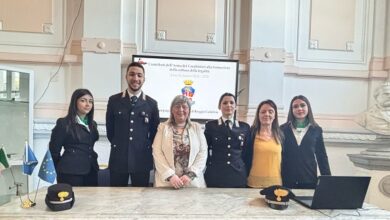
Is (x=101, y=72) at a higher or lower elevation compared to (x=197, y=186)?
higher

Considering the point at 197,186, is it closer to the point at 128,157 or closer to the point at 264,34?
the point at 128,157

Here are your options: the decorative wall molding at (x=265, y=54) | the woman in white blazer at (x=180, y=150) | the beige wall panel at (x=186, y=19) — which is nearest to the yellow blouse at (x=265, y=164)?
the woman in white blazer at (x=180, y=150)

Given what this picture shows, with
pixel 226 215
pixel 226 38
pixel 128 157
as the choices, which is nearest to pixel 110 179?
pixel 128 157

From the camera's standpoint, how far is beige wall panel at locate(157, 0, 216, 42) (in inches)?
149

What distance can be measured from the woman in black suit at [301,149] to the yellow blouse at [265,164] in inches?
6.2

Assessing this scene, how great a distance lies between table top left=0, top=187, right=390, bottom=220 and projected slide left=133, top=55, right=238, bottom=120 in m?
1.93

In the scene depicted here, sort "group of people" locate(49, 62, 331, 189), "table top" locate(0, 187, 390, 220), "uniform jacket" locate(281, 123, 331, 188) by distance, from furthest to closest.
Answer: "uniform jacket" locate(281, 123, 331, 188), "group of people" locate(49, 62, 331, 189), "table top" locate(0, 187, 390, 220)

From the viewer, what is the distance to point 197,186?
208 cm

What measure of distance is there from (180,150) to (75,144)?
2.24 feet

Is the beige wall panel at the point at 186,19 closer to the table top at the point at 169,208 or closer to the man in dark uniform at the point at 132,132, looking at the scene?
the man in dark uniform at the point at 132,132

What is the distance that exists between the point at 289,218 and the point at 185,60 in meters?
2.52

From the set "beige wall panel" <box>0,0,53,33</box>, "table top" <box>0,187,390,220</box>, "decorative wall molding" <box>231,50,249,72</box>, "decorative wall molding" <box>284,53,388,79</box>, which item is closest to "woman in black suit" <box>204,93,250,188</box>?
"table top" <box>0,187,390,220</box>

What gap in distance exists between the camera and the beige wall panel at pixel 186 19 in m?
3.78

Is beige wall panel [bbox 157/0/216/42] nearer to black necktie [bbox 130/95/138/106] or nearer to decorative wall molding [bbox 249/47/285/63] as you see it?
decorative wall molding [bbox 249/47/285/63]
